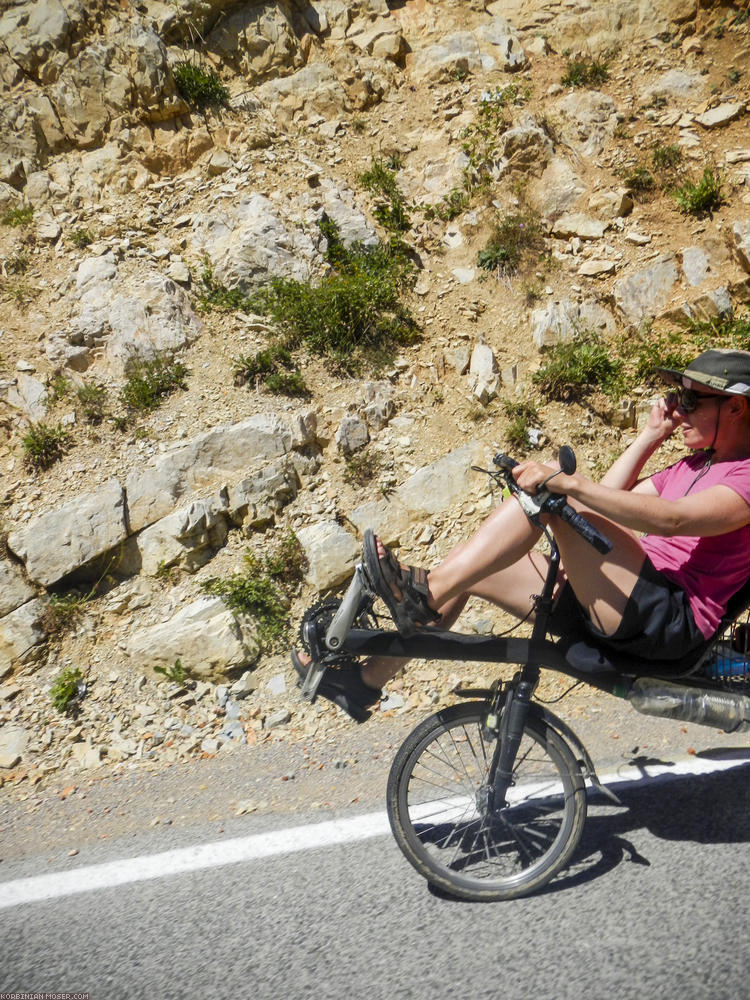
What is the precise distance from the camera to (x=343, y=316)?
242 inches

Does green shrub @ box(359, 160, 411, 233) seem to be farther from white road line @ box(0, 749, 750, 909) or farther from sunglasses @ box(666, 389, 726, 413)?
white road line @ box(0, 749, 750, 909)

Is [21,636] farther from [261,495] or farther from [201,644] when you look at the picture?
[261,495]

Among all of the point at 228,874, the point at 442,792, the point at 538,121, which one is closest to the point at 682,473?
the point at 442,792

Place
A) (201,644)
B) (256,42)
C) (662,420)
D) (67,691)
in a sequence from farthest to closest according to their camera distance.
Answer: (256,42), (201,644), (67,691), (662,420)

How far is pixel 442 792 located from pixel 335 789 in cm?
85

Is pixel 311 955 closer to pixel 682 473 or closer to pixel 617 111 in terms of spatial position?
pixel 682 473

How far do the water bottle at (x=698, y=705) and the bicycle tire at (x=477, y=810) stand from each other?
1.34ft

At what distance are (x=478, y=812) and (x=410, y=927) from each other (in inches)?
20.8

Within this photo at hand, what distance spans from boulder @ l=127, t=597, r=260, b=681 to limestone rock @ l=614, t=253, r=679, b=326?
16.0 ft


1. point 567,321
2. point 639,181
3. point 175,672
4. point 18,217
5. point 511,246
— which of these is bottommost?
point 175,672

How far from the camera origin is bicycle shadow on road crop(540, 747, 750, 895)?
250 centimetres

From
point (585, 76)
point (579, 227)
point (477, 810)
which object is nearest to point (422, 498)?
point (477, 810)

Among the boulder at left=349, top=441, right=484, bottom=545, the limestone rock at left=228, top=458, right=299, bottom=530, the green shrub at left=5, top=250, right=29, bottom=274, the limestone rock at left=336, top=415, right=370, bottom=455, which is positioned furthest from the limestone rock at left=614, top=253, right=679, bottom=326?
the green shrub at left=5, top=250, right=29, bottom=274

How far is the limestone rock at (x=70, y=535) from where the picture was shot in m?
4.80
